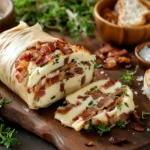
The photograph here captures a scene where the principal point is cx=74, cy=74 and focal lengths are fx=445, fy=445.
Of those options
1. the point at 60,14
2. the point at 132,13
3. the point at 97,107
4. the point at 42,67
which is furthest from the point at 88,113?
the point at 60,14

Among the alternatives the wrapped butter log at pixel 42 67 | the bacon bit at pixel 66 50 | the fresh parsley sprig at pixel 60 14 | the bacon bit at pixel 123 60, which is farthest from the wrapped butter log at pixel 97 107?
the fresh parsley sprig at pixel 60 14

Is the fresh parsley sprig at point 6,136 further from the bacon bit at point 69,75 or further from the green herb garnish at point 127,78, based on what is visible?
the green herb garnish at point 127,78

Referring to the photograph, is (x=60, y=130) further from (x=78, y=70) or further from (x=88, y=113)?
(x=78, y=70)

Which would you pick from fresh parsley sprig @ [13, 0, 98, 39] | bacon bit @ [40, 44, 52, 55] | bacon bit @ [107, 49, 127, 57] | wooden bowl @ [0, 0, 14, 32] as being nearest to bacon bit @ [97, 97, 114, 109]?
bacon bit @ [40, 44, 52, 55]

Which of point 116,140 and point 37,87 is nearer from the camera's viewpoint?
point 116,140

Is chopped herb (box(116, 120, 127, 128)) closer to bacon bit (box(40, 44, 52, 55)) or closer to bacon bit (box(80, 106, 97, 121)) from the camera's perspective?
bacon bit (box(80, 106, 97, 121))
